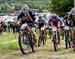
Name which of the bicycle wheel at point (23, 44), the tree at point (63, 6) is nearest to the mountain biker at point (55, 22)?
the bicycle wheel at point (23, 44)

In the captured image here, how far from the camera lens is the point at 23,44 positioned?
15.3 m

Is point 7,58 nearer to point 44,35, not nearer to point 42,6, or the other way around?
point 44,35

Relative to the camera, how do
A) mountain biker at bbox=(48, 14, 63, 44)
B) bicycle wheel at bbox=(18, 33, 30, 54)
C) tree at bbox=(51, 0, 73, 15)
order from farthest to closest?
tree at bbox=(51, 0, 73, 15) → mountain biker at bbox=(48, 14, 63, 44) → bicycle wheel at bbox=(18, 33, 30, 54)

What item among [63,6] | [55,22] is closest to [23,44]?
[55,22]

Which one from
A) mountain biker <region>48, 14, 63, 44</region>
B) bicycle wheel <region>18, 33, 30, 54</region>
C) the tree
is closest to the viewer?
bicycle wheel <region>18, 33, 30, 54</region>

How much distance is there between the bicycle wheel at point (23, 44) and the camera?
1506 centimetres

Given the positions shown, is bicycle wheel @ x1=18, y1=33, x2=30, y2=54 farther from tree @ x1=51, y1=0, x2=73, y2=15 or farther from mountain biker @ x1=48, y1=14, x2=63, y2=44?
tree @ x1=51, y1=0, x2=73, y2=15

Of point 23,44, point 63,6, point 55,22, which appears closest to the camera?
point 23,44

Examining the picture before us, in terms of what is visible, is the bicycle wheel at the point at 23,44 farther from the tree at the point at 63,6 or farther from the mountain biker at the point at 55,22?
the tree at the point at 63,6

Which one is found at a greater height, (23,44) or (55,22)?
(55,22)

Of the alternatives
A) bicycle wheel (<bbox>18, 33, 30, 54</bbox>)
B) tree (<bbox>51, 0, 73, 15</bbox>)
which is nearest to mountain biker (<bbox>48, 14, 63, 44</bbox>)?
bicycle wheel (<bbox>18, 33, 30, 54</bbox>)

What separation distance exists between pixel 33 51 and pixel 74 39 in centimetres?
177

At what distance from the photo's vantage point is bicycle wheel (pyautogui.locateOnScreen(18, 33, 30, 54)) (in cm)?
1506

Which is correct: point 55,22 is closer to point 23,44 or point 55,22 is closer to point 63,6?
point 23,44
